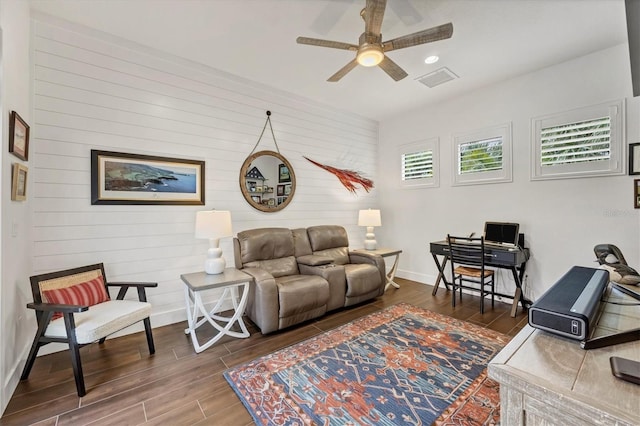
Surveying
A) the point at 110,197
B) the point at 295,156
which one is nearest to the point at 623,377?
the point at 110,197

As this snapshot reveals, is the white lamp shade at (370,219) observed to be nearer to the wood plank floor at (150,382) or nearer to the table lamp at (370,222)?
the table lamp at (370,222)

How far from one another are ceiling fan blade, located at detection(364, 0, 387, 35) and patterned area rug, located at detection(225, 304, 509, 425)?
2.73 meters

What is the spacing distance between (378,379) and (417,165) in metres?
3.76

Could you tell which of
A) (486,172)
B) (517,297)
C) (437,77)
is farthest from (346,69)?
Result: (517,297)

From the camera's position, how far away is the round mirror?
3.79 metres

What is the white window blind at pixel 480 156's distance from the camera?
12.9ft

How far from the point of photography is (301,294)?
118 inches

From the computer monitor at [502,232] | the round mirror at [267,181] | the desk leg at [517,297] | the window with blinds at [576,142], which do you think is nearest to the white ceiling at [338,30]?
the window with blinds at [576,142]

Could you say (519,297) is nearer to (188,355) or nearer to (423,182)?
(423,182)

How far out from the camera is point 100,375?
2.18 meters

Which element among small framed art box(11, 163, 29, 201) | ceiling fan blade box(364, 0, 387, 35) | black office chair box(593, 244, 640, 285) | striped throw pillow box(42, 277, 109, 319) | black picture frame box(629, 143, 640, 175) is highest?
ceiling fan blade box(364, 0, 387, 35)

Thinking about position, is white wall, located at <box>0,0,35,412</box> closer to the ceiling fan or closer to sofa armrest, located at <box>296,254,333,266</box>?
the ceiling fan

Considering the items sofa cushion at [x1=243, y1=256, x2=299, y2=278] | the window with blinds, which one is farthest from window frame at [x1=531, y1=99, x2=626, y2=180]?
sofa cushion at [x1=243, y1=256, x2=299, y2=278]

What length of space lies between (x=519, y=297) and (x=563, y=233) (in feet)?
3.13
